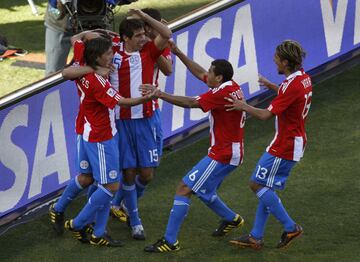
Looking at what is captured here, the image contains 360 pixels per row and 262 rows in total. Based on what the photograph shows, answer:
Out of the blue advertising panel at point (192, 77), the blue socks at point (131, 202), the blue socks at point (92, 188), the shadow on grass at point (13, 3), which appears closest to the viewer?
the blue socks at point (131, 202)

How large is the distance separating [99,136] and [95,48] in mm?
768

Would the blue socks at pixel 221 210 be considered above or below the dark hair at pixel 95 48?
below

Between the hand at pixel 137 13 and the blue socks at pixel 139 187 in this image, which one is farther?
the blue socks at pixel 139 187

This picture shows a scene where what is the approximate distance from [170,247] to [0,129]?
6.32 ft

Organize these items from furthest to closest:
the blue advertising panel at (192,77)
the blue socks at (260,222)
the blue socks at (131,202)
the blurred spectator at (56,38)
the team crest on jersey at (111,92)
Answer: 1. the blurred spectator at (56,38)
2. the blue advertising panel at (192,77)
3. the blue socks at (131,202)
4. the blue socks at (260,222)
5. the team crest on jersey at (111,92)

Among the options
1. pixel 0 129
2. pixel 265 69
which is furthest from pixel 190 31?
pixel 0 129

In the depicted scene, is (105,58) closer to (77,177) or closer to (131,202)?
(77,177)

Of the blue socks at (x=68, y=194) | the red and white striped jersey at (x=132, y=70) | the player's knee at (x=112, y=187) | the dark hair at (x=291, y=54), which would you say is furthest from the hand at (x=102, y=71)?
the dark hair at (x=291, y=54)

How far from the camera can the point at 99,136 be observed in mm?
8367

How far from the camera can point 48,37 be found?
40.3 ft

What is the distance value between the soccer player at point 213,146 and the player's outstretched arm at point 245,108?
0.05m

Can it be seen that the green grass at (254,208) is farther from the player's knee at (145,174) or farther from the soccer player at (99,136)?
the player's knee at (145,174)

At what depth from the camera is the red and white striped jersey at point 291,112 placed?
8164mm

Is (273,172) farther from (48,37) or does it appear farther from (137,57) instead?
(48,37)
